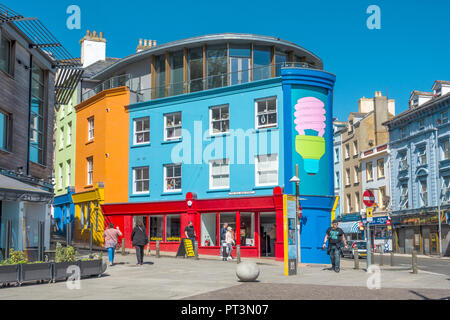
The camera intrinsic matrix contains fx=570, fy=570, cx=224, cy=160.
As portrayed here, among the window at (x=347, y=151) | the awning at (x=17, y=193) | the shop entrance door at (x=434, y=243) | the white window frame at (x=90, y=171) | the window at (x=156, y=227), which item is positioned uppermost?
the window at (x=347, y=151)

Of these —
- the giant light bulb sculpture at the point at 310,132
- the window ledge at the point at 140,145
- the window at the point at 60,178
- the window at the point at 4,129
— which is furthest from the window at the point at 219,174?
the window at the point at 60,178

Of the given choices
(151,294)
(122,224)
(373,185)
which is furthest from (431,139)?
(151,294)

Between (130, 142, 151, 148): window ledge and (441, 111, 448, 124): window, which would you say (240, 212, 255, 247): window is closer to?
(130, 142, 151, 148): window ledge

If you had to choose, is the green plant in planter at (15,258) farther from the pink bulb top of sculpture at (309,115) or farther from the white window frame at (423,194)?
the white window frame at (423,194)

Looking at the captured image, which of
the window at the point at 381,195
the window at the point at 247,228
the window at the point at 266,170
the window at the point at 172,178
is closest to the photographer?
the window at the point at 266,170

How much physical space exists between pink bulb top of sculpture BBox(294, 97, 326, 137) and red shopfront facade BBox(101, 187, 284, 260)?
3.64m

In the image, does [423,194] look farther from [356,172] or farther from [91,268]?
[91,268]

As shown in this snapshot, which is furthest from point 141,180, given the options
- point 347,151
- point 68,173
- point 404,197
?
point 347,151

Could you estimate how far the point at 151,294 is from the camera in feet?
41.4

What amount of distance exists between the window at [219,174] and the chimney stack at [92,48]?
2091cm

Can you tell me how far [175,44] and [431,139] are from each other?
2398cm

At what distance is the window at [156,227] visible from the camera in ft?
107

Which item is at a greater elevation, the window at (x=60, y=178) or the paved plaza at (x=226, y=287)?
the window at (x=60, y=178)
